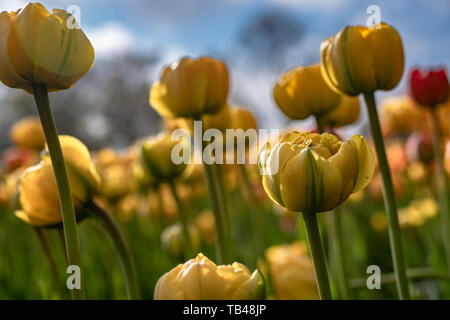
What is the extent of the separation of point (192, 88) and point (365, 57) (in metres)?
0.31

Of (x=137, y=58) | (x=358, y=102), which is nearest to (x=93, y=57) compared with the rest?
(x=358, y=102)

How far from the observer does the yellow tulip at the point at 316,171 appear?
478 millimetres

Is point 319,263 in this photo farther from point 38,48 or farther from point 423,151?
point 423,151

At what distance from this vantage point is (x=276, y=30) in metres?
14.8

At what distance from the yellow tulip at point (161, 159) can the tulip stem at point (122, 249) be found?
0.39 metres

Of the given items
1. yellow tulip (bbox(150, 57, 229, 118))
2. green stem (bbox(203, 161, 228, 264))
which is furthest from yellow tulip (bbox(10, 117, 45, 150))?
green stem (bbox(203, 161, 228, 264))

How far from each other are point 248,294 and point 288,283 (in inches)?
16.5

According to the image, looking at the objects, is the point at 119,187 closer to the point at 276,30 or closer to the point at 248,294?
the point at 248,294

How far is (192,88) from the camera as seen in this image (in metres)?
0.85

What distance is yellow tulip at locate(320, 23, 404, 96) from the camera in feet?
2.20

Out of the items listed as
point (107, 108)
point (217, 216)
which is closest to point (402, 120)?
point (217, 216)

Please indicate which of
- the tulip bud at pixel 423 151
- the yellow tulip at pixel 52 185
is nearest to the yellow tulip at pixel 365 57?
the yellow tulip at pixel 52 185

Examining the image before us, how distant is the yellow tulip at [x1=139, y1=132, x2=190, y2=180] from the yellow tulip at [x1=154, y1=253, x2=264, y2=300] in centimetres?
60
